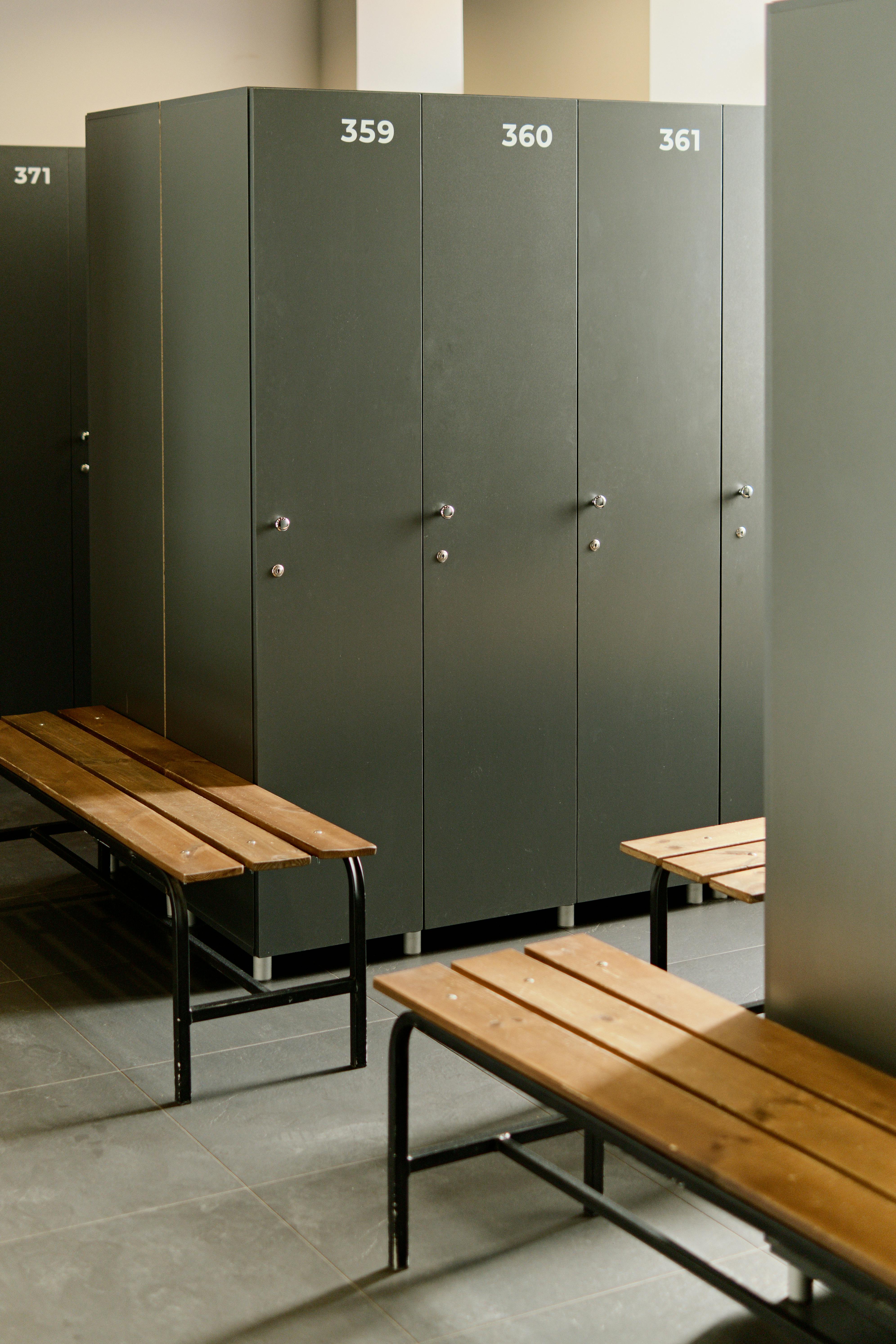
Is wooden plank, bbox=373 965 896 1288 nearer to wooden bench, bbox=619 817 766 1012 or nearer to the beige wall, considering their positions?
wooden bench, bbox=619 817 766 1012

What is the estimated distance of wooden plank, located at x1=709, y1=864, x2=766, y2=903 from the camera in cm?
289

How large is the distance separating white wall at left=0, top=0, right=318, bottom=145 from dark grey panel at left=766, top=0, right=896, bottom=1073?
4361mm

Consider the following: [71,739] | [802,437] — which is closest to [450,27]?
[71,739]

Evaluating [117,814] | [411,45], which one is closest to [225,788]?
[117,814]

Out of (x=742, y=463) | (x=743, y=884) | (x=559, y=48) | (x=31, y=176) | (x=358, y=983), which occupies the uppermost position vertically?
(x=559, y=48)

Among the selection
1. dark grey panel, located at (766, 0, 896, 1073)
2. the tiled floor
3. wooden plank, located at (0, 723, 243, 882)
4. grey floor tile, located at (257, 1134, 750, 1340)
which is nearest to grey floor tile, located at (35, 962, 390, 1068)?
the tiled floor

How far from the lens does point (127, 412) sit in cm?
411

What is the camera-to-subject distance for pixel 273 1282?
2.44 metres

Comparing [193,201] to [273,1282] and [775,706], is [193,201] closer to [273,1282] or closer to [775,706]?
[775,706]

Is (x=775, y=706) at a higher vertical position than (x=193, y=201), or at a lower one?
lower

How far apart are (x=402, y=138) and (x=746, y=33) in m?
2.81

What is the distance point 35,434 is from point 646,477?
2643 millimetres

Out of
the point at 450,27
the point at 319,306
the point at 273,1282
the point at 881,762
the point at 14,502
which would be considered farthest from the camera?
the point at 450,27

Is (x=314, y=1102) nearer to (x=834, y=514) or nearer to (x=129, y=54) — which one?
(x=834, y=514)
